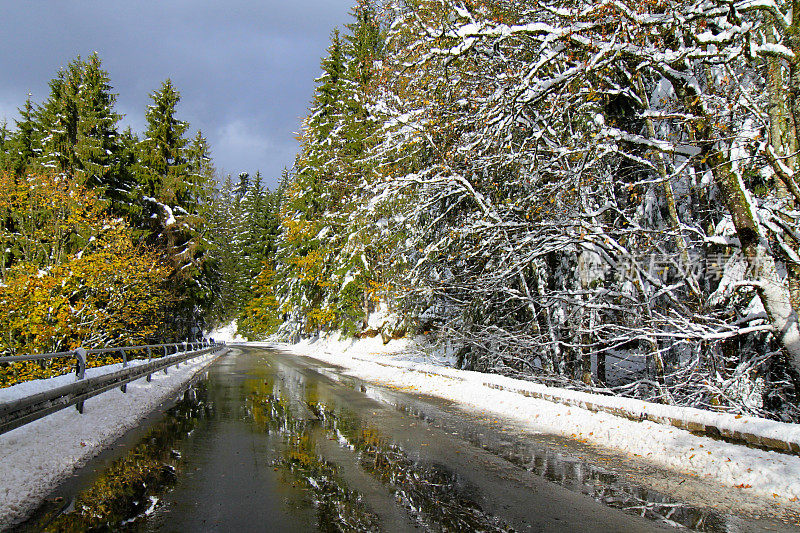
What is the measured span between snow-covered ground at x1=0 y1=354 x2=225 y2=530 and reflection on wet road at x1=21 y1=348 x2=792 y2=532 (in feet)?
0.88

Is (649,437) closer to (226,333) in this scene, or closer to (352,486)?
(352,486)

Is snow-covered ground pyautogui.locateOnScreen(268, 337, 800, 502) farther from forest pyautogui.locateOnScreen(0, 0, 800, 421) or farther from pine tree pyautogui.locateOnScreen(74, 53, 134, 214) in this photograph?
pine tree pyautogui.locateOnScreen(74, 53, 134, 214)

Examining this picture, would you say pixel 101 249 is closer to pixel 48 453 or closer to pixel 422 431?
pixel 48 453

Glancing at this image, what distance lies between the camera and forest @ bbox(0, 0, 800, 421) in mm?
7848

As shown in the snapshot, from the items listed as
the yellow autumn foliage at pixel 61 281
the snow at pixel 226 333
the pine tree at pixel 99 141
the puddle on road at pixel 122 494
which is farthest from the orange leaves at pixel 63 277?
the snow at pixel 226 333

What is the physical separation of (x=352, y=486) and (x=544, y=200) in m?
9.49

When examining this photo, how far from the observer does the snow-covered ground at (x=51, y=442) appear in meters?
4.26

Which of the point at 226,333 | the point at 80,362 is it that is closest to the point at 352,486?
the point at 80,362

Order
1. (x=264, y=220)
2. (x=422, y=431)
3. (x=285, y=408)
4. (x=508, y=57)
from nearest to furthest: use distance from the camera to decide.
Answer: (x=422, y=431) → (x=285, y=408) → (x=508, y=57) → (x=264, y=220)

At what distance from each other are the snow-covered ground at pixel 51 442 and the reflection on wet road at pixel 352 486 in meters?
0.27

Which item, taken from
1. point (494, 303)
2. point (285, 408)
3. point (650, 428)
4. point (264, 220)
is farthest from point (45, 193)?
point (264, 220)

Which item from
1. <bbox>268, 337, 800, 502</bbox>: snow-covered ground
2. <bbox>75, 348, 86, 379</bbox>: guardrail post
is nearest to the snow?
<bbox>268, 337, 800, 502</bbox>: snow-covered ground

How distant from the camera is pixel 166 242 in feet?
93.2

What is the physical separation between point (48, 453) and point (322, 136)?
100 ft
